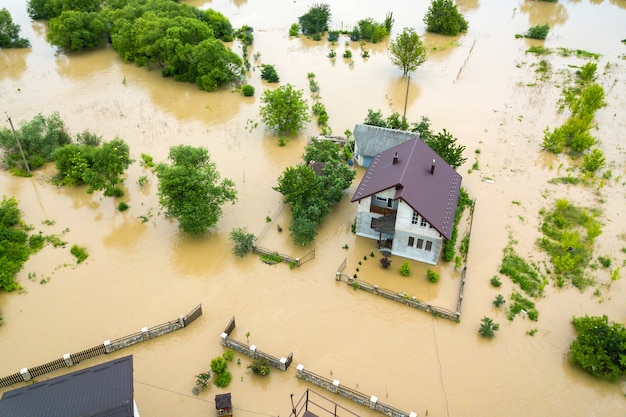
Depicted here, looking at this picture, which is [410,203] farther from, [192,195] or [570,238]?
[192,195]

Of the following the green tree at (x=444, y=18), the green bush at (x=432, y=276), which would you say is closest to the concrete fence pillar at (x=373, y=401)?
the green bush at (x=432, y=276)

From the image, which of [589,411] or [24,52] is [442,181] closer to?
[589,411]

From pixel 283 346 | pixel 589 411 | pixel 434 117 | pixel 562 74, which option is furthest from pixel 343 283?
pixel 562 74

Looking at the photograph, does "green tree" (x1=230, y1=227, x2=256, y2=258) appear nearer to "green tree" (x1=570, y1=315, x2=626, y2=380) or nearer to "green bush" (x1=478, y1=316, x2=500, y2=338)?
"green bush" (x1=478, y1=316, x2=500, y2=338)

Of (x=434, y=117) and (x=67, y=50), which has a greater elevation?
(x=67, y=50)

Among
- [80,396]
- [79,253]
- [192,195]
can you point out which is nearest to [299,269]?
[192,195]

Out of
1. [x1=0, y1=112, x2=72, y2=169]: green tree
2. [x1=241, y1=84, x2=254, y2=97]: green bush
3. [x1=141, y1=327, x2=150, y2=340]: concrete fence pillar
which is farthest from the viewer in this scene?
[x1=241, y1=84, x2=254, y2=97]: green bush

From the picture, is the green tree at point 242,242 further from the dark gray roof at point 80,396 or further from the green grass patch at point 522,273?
the green grass patch at point 522,273

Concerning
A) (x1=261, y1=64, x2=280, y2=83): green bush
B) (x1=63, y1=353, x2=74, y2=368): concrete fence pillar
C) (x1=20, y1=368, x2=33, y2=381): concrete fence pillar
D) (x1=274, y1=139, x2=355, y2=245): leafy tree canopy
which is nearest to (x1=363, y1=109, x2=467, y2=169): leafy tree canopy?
(x1=274, y1=139, x2=355, y2=245): leafy tree canopy
